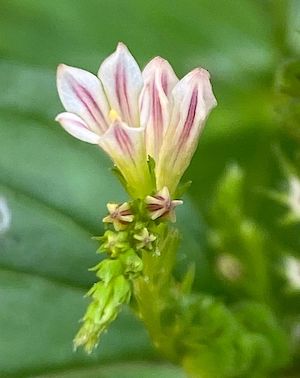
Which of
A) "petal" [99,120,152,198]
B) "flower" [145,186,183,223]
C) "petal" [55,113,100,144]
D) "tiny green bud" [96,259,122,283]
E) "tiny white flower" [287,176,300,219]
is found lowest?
"tiny green bud" [96,259,122,283]

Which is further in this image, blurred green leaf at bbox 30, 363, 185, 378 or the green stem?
blurred green leaf at bbox 30, 363, 185, 378

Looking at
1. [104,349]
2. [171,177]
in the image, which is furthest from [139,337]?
[171,177]

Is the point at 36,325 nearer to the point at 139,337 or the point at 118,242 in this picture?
the point at 139,337

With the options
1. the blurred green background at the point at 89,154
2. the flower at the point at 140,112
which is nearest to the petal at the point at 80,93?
the flower at the point at 140,112

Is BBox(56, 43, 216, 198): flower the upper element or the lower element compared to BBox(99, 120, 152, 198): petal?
upper

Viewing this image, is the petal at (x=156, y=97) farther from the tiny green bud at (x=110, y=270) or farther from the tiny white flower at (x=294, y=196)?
the tiny white flower at (x=294, y=196)

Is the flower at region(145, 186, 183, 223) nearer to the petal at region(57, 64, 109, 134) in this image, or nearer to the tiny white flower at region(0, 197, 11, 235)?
the petal at region(57, 64, 109, 134)

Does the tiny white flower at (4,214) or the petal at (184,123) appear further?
the tiny white flower at (4,214)

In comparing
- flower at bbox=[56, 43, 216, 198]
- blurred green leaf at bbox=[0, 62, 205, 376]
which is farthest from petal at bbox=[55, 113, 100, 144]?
blurred green leaf at bbox=[0, 62, 205, 376]
